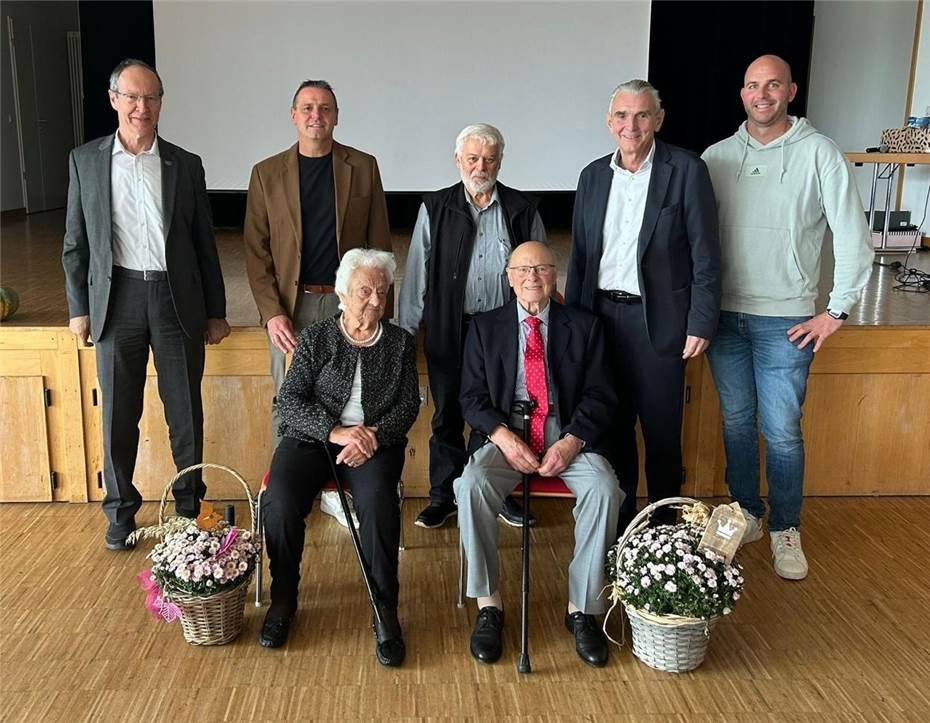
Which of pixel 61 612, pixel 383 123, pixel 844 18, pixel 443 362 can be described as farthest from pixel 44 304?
pixel 844 18

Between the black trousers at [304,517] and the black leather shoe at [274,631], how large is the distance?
0.02 meters

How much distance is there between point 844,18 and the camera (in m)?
8.72

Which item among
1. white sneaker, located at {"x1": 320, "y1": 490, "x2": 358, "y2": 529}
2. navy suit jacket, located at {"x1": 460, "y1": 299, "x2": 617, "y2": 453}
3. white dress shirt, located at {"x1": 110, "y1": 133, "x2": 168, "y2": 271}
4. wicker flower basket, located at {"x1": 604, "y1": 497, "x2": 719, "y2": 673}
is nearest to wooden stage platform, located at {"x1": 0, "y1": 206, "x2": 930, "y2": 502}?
white sneaker, located at {"x1": 320, "y1": 490, "x2": 358, "y2": 529}

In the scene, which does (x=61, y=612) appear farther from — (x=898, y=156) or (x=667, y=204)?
(x=898, y=156)

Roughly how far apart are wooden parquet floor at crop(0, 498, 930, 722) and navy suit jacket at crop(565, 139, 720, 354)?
85 cm

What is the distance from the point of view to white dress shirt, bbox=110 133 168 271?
277 centimetres

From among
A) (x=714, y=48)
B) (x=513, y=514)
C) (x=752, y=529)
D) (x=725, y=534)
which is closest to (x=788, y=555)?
(x=752, y=529)

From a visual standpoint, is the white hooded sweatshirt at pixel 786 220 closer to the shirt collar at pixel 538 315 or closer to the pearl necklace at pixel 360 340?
the shirt collar at pixel 538 315

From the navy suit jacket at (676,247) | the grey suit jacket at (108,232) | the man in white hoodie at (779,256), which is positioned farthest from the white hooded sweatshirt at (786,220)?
the grey suit jacket at (108,232)

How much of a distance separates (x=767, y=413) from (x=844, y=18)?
738 cm

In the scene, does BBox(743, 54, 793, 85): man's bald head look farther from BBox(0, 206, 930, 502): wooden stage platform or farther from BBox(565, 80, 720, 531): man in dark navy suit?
BBox(0, 206, 930, 502): wooden stage platform

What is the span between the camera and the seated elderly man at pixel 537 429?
2387 millimetres

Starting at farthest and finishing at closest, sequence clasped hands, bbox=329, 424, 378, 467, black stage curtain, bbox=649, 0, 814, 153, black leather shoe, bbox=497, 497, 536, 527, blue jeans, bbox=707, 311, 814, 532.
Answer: black stage curtain, bbox=649, 0, 814, 153 < black leather shoe, bbox=497, 497, 536, 527 < blue jeans, bbox=707, 311, 814, 532 < clasped hands, bbox=329, 424, 378, 467

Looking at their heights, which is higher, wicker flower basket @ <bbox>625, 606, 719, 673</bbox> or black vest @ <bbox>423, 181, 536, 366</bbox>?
black vest @ <bbox>423, 181, 536, 366</bbox>
